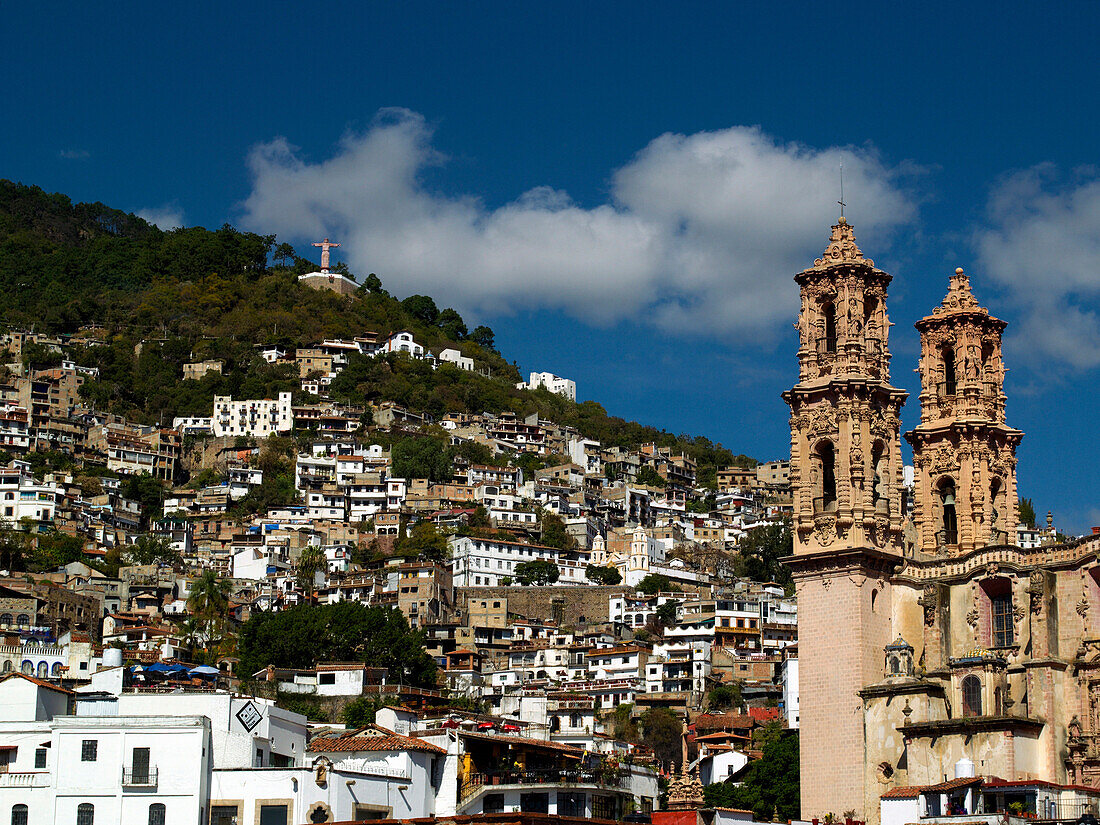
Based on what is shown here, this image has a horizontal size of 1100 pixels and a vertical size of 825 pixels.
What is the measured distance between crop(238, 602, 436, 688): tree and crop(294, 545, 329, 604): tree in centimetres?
2484

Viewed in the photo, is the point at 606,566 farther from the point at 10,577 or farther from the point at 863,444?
the point at 863,444

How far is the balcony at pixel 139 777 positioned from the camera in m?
42.9

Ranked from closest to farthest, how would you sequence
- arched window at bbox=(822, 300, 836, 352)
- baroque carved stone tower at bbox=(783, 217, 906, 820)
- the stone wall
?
baroque carved stone tower at bbox=(783, 217, 906, 820) < arched window at bbox=(822, 300, 836, 352) < the stone wall

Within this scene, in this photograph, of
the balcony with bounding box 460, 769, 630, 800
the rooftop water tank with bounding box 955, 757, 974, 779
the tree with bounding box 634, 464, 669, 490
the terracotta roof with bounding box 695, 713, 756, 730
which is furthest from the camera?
the tree with bounding box 634, 464, 669, 490

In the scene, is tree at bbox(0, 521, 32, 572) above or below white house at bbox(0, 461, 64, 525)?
below

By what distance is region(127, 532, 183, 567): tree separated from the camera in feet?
463

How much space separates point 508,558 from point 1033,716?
8971 cm

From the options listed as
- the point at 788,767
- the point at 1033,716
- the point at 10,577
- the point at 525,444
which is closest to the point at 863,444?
the point at 1033,716

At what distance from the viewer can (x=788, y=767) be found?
68.0 m

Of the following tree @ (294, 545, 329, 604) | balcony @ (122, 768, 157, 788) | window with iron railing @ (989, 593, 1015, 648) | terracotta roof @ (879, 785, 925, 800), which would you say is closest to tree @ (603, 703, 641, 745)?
tree @ (294, 545, 329, 604)

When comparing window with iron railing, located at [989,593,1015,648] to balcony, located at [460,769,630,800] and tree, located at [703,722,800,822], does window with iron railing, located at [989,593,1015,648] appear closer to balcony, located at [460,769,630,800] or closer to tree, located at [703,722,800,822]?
balcony, located at [460,769,630,800]

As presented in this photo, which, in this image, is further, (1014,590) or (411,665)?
(411,665)

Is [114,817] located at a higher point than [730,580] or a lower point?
lower

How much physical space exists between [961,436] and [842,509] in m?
8.27
